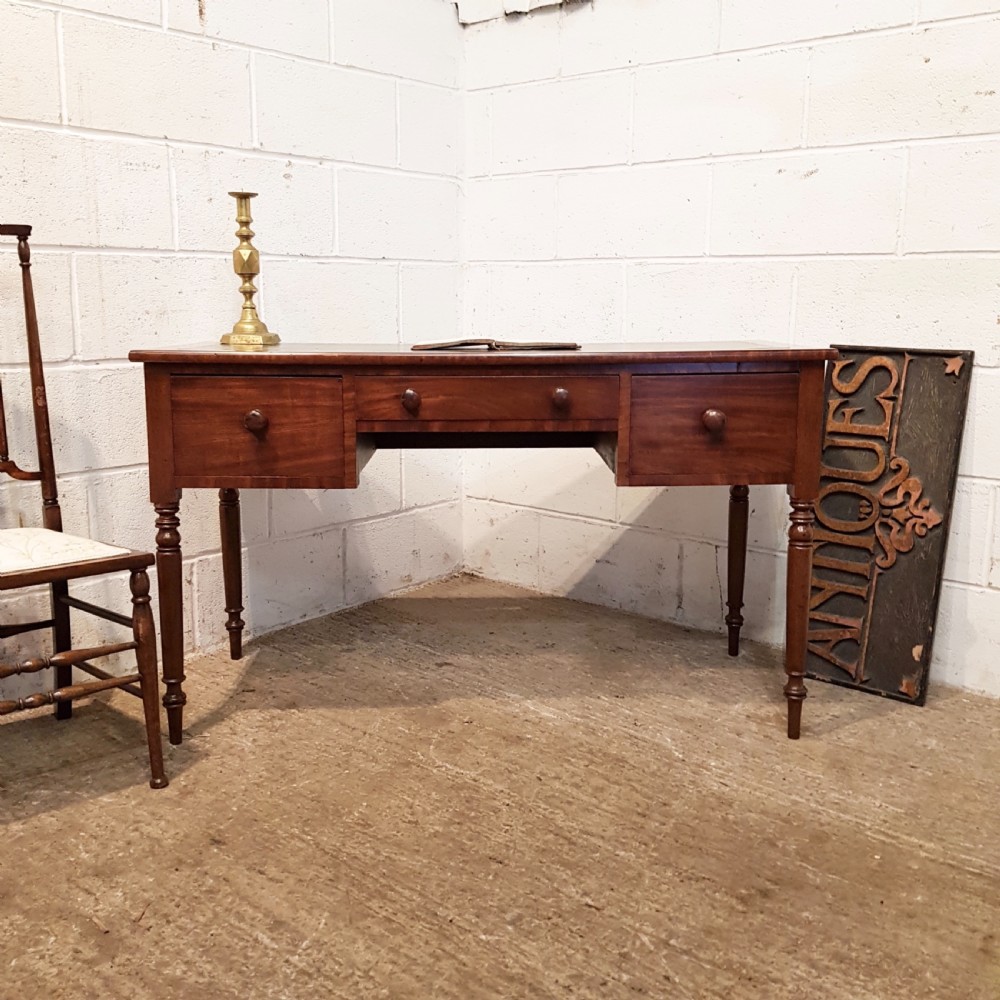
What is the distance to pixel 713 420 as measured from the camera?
1.95 metres

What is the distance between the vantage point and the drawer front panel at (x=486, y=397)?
198 centimetres

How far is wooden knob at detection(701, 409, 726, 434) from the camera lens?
1.96 meters

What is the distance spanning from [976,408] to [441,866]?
1573 mm

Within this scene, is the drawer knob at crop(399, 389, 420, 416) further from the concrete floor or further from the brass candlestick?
the concrete floor

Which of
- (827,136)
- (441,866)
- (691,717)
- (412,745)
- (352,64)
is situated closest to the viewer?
(441,866)

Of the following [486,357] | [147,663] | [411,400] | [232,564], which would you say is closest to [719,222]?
[486,357]

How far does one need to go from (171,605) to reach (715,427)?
3.71ft

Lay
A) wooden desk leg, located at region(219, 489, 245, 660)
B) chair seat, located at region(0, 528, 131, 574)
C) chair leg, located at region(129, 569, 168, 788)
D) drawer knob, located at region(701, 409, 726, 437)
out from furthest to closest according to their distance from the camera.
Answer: wooden desk leg, located at region(219, 489, 245, 660) < drawer knob, located at region(701, 409, 726, 437) < chair leg, located at region(129, 569, 168, 788) < chair seat, located at region(0, 528, 131, 574)

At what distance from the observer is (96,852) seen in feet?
5.54

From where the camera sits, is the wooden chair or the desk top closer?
the wooden chair

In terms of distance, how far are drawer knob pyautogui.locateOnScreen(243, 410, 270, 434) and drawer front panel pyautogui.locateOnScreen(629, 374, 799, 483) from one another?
0.71m

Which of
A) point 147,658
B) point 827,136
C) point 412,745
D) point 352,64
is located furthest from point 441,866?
point 352,64

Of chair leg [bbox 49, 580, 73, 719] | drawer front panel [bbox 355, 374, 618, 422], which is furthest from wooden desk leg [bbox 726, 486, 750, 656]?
chair leg [bbox 49, 580, 73, 719]

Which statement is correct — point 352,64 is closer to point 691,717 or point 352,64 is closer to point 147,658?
point 147,658
